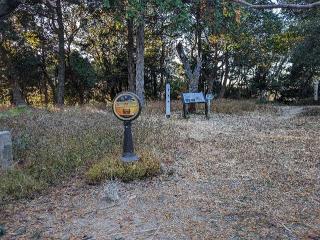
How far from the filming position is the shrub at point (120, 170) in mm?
4758

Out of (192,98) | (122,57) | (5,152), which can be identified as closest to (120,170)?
(5,152)

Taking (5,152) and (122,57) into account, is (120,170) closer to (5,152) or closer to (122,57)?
(5,152)

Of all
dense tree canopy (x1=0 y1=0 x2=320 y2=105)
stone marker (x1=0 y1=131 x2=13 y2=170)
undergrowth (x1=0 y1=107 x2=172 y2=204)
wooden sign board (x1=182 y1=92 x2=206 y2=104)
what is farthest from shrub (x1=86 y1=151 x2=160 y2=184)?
dense tree canopy (x1=0 y1=0 x2=320 y2=105)

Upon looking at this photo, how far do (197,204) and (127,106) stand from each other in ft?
5.96

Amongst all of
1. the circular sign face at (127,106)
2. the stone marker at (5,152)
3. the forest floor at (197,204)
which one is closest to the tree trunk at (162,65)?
the forest floor at (197,204)

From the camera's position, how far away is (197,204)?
158 inches

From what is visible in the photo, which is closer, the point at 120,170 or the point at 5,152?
the point at 120,170

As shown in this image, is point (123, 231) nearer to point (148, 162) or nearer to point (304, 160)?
point (148, 162)

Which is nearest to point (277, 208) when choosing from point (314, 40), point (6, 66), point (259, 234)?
point (259, 234)

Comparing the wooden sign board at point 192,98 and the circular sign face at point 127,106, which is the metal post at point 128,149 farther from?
the wooden sign board at point 192,98

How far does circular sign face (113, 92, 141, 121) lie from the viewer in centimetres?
514

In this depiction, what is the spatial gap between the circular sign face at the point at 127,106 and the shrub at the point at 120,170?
2.08ft

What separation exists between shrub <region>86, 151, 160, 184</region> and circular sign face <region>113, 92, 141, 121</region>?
64cm

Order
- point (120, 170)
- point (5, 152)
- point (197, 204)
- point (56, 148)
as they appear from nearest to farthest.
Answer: point (197, 204)
point (120, 170)
point (5, 152)
point (56, 148)
